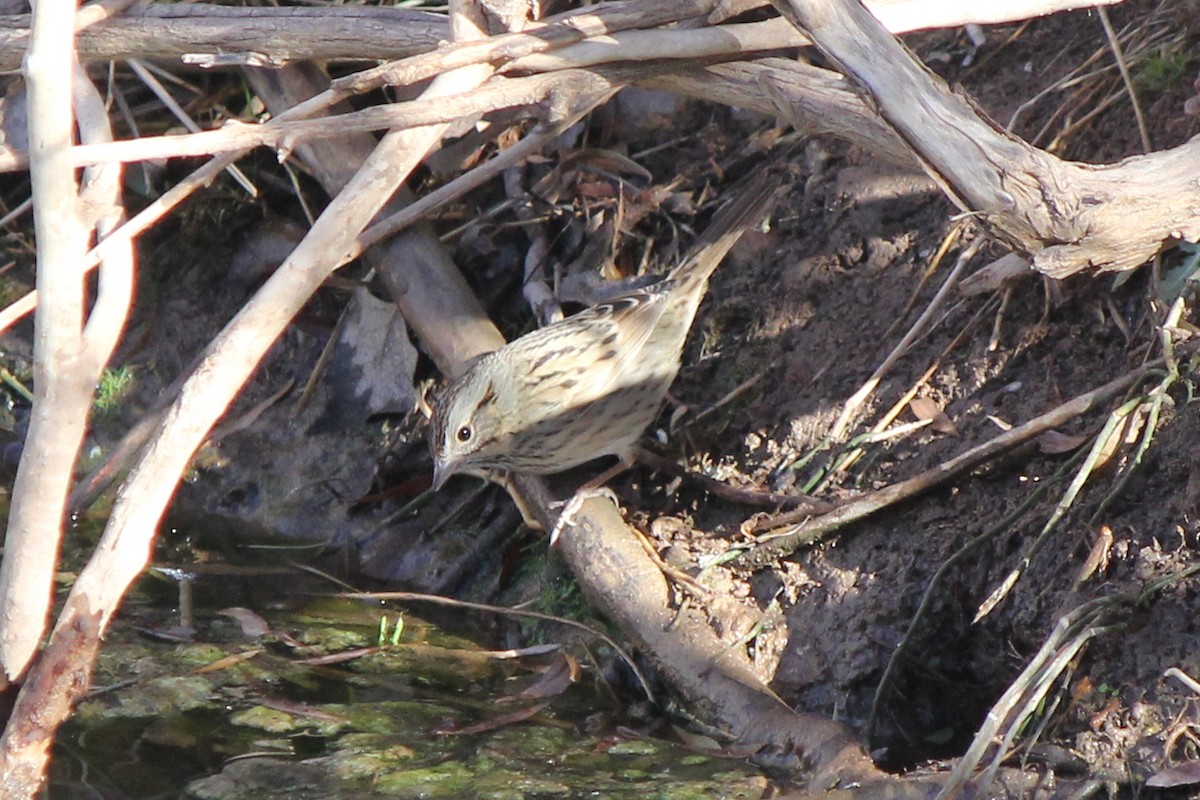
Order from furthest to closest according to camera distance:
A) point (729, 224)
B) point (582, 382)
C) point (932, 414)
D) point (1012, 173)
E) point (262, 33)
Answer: point (582, 382), point (729, 224), point (262, 33), point (932, 414), point (1012, 173)

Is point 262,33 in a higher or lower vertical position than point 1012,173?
higher

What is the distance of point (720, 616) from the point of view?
4629mm

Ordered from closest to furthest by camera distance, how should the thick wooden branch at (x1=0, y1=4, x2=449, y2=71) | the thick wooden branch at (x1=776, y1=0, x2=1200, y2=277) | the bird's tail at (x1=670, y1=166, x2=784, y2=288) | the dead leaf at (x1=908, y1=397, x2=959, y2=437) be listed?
the thick wooden branch at (x1=776, y1=0, x2=1200, y2=277)
the dead leaf at (x1=908, y1=397, x2=959, y2=437)
the thick wooden branch at (x1=0, y1=4, x2=449, y2=71)
the bird's tail at (x1=670, y1=166, x2=784, y2=288)

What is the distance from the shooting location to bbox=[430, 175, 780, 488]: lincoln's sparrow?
5.45 meters

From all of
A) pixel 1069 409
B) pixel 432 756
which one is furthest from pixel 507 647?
pixel 1069 409

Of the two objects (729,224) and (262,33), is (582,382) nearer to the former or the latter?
(729,224)

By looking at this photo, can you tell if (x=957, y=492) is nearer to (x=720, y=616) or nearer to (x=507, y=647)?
(x=720, y=616)

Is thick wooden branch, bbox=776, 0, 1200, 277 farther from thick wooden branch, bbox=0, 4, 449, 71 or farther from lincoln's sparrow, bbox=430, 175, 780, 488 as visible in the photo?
lincoln's sparrow, bbox=430, 175, 780, 488

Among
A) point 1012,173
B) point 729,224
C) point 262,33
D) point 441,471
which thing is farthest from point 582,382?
point 1012,173

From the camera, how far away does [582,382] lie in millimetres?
5730

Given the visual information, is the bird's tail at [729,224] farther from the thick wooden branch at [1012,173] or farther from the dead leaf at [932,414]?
the thick wooden branch at [1012,173]

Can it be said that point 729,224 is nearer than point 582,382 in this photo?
Yes

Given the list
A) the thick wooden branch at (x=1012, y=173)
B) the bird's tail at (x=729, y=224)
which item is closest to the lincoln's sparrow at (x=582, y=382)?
the bird's tail at (x=729, y=224)

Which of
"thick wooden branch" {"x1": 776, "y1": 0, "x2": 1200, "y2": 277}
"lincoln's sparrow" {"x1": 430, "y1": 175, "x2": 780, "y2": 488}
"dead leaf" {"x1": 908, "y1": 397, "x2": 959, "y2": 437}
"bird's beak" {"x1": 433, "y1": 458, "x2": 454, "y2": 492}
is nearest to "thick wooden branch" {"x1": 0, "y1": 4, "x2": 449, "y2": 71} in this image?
"lincoln's sparrow" {"x1": 430, "y1": 175, "x2": 780, "y2": 488}
